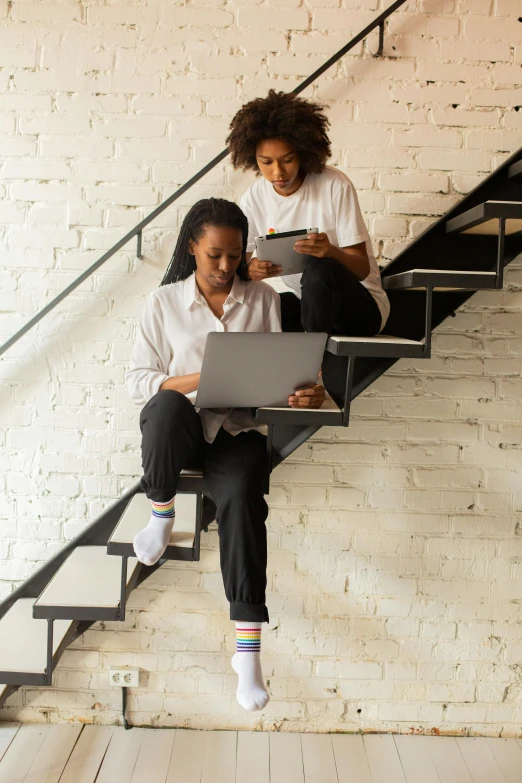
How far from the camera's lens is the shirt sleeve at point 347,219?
5.79 feet

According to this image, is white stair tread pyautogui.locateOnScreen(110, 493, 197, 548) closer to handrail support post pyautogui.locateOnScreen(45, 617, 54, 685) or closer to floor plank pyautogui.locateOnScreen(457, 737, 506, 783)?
handrail support post pyautogui.locateOnScreen(45, 617, 54, 685)

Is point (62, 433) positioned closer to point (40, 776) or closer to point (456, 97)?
point (40, 776)

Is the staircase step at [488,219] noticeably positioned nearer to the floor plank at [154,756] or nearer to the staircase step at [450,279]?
the staircase step at [450,279]

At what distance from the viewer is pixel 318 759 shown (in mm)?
2205

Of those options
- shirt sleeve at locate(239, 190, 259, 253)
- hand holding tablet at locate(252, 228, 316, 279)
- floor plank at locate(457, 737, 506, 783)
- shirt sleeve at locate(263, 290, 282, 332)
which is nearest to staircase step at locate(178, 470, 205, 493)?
shirt sleeve at locate(263, 290, 282, 332)

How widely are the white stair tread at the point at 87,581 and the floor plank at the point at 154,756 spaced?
0.65m

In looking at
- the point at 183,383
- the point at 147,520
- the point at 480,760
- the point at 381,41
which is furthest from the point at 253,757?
the point at 381,41

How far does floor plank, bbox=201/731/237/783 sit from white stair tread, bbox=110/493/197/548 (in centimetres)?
85

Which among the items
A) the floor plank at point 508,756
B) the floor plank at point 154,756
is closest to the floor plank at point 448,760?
the floor plank at point 508,756

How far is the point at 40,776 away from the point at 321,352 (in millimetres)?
1563

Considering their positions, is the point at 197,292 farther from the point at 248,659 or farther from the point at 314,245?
the point at 248,659

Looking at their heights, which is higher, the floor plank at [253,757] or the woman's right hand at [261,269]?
the woman's right hand at [261,269]

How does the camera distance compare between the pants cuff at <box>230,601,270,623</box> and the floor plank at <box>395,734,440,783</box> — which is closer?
the pants cuff at <box>230,601,270,623</box>

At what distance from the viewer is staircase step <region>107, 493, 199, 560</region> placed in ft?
5.57
